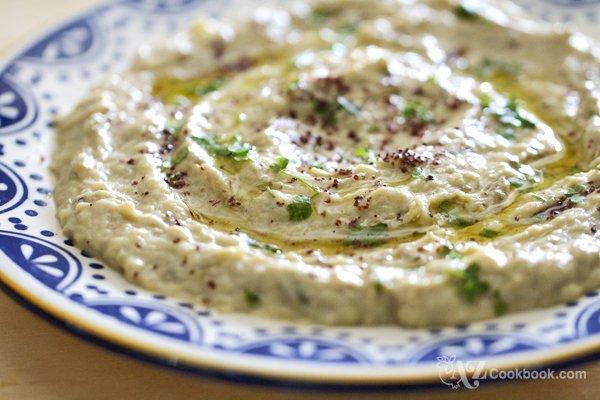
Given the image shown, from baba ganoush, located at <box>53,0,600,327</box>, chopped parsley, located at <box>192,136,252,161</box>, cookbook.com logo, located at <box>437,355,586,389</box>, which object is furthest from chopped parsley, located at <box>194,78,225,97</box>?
cookbook.com logo, located at <box>437,355,586,389</box>

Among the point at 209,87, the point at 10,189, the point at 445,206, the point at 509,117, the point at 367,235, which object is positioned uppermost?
the point at 209,87

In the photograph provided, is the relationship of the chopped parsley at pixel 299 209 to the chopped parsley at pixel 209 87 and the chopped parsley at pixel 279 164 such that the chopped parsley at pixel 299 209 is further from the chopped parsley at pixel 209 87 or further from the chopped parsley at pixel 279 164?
the chopped parsley at pixel 209 87

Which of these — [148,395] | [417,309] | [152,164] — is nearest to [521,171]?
[417,309]

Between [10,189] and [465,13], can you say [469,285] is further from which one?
[465,13]

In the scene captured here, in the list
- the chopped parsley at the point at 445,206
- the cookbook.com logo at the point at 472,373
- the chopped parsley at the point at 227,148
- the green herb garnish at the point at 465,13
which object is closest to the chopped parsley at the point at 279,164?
the chopped parsley at the point at 227,148

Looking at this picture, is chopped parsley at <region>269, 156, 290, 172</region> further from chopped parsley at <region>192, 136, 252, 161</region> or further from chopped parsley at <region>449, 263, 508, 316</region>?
chopped parsley at <region>449, 263, 508, 316</region>

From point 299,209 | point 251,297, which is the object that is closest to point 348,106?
point 299,209
